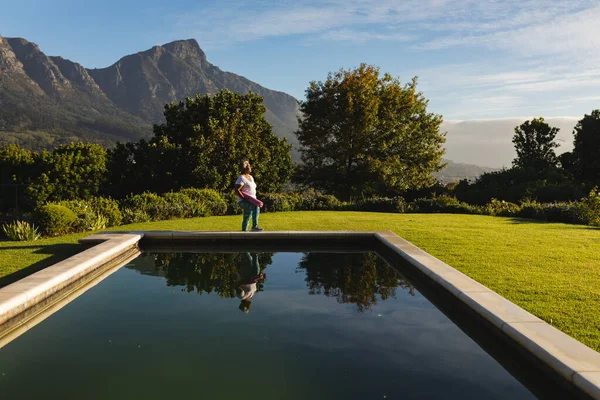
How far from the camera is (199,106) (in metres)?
28.1

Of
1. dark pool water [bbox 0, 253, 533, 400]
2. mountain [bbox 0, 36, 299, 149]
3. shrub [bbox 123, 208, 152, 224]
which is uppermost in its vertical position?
mountain [bbox 0, 36, 299, 149]

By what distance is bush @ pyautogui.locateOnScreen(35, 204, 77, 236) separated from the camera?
38.0 ft

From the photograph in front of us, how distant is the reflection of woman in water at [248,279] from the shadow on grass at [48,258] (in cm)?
322

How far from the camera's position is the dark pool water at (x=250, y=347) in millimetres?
3859

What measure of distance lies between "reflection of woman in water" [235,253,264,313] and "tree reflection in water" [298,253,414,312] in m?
0.86

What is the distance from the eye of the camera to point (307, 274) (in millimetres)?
8297

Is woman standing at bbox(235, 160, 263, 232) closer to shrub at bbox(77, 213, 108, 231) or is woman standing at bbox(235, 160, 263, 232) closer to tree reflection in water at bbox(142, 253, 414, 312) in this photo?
tree reflection in water at bbox(142, 253, 414, 312)

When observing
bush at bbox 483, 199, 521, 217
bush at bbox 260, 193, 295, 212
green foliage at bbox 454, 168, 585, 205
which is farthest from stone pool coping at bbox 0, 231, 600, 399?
green foliage at bbox 454, 168, 585, 205

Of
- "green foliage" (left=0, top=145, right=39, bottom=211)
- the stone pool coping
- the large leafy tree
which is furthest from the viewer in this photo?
"green foliage" (left=0, top=145, right=39, bottom=211)

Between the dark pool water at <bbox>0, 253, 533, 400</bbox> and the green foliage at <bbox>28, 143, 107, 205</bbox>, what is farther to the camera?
the green foliage at <bbox>28, 143, 107, 205</bbox>

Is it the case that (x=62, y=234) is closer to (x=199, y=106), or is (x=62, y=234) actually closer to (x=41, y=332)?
(x=41, y=332)

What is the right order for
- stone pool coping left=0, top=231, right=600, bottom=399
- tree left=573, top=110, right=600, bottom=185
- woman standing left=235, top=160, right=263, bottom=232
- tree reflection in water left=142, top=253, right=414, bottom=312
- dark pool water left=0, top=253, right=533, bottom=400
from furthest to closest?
tree left=573, top=110, right=600, bottom=185 < woman standing left=235, top=160, right=263, bottom=232 < tree reflection in water left=142, top=253, right=414, bottom=312 < dark pool water left=0, top=253, right=533, bottom=400 < stone pool coping left=0, top=231, right=600, bottom=399

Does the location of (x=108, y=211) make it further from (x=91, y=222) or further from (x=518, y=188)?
(x=518, y=188)

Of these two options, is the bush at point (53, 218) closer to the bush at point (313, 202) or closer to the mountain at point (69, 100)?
the bush at point (313, 202)
